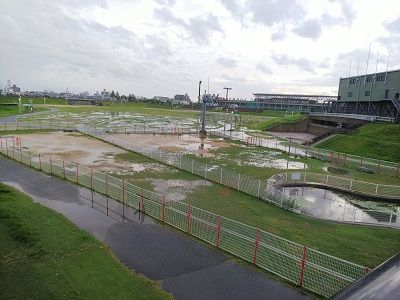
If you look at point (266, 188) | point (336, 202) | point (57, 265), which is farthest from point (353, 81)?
point (57, 265)

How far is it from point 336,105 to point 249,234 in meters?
81.5

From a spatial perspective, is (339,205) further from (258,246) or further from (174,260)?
(174,260)

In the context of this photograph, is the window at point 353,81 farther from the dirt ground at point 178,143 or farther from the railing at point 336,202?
the railing at point 336,202

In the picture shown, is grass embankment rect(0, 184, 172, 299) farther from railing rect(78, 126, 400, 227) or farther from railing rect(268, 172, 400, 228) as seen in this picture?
railing rect(268, 172, 400, 228)

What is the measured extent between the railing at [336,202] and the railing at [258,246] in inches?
237

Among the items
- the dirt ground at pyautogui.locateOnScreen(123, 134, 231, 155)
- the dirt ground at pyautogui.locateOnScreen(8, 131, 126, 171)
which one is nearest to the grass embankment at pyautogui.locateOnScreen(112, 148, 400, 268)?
the dirt ground at pyautogui.locateOnScreen(8, 131, 126, 171)

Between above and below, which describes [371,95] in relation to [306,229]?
above

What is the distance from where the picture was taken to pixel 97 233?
17.3 meters

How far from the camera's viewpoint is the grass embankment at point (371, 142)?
44.7 meters

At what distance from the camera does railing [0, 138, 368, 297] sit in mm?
13523

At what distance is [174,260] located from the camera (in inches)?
586

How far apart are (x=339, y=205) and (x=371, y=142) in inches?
1069

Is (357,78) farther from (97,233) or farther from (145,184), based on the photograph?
(97,233)

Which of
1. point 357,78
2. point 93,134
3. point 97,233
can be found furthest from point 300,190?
point 357,78
